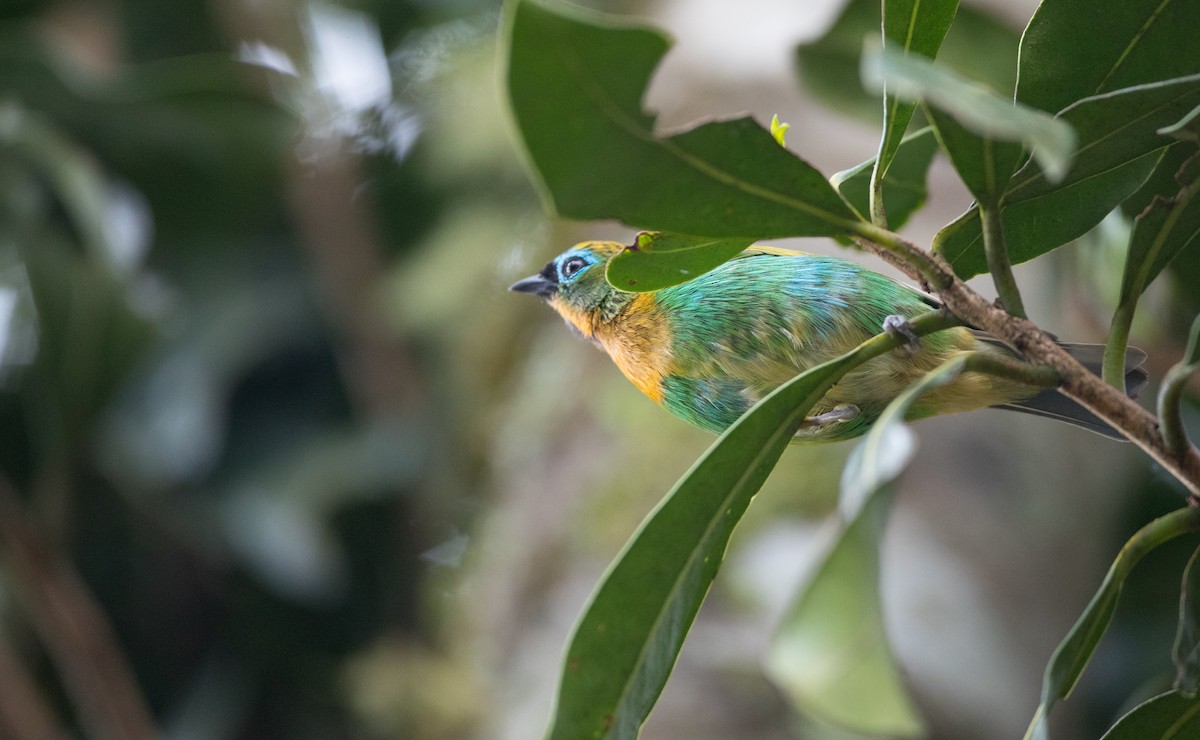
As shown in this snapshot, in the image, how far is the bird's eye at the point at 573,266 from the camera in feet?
4.96

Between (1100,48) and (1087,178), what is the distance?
106 millimetres

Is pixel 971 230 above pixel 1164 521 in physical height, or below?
above

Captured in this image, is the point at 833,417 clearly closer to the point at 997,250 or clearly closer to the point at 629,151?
the point at 997,250

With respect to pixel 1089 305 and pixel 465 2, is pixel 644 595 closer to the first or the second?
pixel 1089 305

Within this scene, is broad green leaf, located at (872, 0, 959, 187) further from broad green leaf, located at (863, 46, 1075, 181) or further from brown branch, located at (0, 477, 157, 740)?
brown branch, located at (0, 477, 157, 740)

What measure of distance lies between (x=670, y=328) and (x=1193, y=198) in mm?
573

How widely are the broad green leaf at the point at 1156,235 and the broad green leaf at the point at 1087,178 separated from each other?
3 centimetres

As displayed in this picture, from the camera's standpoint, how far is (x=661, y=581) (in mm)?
821

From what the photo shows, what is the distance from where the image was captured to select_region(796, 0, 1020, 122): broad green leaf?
1.56 m

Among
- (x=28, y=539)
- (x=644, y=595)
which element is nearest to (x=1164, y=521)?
(x=644, y=595)

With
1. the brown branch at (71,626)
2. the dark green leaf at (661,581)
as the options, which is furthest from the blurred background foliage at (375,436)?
the dark green leaf at (661,581)

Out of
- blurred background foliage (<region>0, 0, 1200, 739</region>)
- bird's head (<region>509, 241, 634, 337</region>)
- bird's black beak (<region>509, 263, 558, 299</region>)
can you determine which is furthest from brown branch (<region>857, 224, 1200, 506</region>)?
blurred background foliage (<region>0, 0, 1200, 739</region>)

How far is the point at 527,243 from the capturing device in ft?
11.4

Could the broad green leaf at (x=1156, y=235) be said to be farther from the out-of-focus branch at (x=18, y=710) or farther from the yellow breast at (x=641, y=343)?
the out-of-focus branch at (x=18, y=710)
